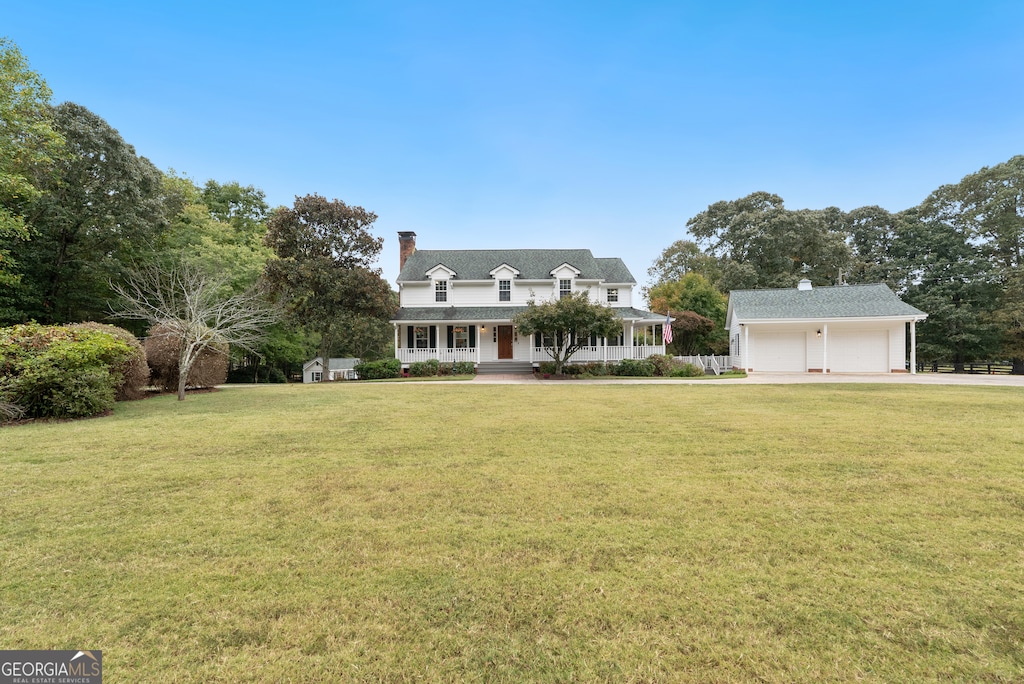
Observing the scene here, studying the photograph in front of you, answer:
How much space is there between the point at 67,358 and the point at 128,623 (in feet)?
33.1

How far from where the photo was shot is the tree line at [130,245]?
1789 cm

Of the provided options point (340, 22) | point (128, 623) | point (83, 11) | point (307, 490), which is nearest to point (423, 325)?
point (340, 22)

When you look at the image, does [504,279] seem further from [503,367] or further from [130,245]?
[130,245]

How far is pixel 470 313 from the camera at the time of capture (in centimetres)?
2444

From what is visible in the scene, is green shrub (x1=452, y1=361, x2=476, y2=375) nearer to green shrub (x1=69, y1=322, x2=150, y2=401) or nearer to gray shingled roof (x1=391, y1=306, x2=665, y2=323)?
gray shingled roof (x1=391, y1=306, x2=665, y2=323)

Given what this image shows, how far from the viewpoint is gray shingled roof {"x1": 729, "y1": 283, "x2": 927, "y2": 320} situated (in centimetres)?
2205

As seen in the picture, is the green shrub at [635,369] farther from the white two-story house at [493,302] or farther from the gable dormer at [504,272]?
the gable dormer at [504,272]

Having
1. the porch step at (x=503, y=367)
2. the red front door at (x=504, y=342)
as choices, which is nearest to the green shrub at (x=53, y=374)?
the porch step at (x=503, y=367)

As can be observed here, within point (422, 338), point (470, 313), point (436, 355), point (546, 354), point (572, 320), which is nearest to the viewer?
point (572, 320)

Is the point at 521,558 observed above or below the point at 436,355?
below

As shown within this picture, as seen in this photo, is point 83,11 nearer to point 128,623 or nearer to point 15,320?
point 15,320

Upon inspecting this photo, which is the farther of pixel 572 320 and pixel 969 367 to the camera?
pixel 969 367

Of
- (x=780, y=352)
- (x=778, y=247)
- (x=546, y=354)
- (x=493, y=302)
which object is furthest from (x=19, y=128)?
(x=778, y=247)
